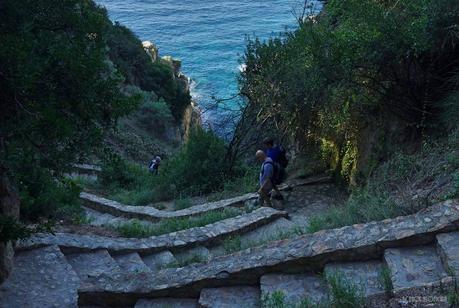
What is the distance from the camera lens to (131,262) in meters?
8.62

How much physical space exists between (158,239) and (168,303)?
295 cm

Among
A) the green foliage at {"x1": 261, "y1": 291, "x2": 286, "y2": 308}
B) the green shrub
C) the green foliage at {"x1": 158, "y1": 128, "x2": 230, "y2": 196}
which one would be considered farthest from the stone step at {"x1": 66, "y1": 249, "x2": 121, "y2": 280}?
the green foliage at {"x1": 158, "y1": 128, "x2": 230, "y2": 196}

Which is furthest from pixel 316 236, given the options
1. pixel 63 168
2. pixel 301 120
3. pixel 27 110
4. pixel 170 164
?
pixel 170 164

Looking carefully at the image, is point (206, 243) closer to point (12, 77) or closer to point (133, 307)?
point (133, 307)

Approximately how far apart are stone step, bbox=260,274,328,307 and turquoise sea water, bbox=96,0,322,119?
34.6m

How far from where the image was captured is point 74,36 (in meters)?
6.46

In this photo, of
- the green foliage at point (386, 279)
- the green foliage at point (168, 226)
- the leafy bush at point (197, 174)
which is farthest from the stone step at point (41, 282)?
the leafy bush at point (197, 174)

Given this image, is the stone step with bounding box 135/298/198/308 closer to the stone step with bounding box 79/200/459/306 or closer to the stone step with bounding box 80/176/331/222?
the stone step with bounding box 79/200/459/306

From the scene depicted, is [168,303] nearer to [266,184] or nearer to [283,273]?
[283,273]

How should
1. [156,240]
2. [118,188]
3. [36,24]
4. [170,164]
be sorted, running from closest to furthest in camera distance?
[36,24] < [156,240] < [170,164] < [118,188]

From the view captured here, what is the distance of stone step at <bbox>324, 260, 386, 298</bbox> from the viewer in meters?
4.98

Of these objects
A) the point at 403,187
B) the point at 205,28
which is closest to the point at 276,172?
the point at 403,187

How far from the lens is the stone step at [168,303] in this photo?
20.4ft

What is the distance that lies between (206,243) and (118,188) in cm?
948
